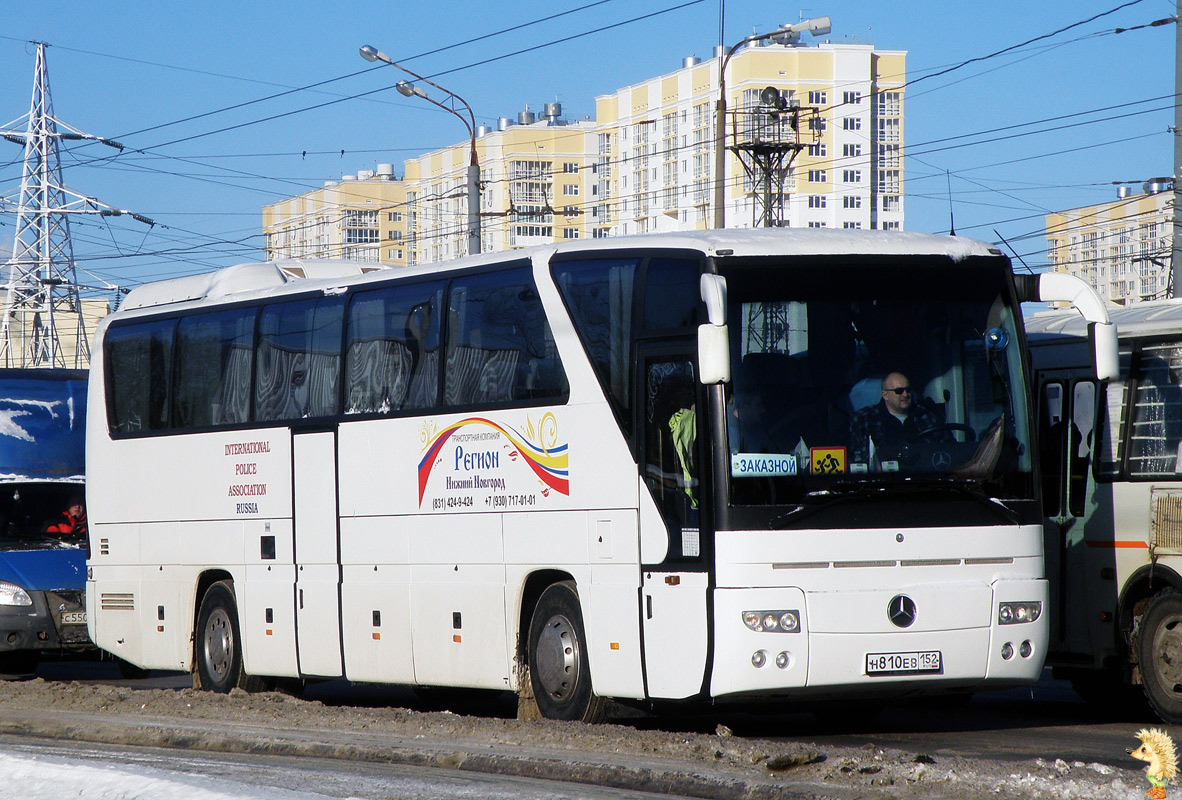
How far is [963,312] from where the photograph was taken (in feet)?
35.6

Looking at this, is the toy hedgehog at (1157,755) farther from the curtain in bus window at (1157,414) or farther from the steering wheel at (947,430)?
the curtain in bus window at (1157,414)

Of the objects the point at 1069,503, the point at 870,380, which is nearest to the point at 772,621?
the point at 870,380

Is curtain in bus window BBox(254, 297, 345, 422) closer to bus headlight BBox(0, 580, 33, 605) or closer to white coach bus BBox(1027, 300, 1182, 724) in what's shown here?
bus headlight BBox(0, 580, 33, 605)

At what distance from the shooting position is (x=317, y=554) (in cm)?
1441

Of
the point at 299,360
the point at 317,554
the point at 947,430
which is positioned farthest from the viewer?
the point at 299,360

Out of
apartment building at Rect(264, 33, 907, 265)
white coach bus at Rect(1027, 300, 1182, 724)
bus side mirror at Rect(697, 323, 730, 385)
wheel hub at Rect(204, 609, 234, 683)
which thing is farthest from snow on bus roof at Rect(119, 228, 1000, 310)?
apartment building at Rect(264, 33, 907, 265)

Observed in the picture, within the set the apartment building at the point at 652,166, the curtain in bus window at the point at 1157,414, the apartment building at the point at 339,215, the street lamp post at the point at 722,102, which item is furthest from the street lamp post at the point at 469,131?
the apartment building at the point at 339,215

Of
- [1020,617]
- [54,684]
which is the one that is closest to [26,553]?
[54,684]

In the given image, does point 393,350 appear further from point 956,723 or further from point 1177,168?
point 1177,168

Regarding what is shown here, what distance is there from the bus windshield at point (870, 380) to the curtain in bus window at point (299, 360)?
483 centimetres

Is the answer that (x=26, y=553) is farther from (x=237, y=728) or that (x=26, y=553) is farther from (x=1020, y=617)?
(x=1020, y=617)

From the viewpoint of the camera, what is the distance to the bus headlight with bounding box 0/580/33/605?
17844mm

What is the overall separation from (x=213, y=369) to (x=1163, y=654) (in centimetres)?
878

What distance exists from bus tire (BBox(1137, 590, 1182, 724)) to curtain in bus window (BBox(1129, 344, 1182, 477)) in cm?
93
